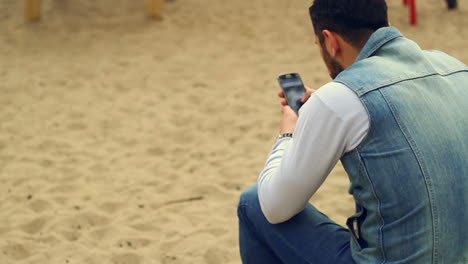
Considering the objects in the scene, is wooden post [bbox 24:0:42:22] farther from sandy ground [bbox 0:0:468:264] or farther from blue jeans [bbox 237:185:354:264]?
blue jeans [bbox 237:185:354:264]

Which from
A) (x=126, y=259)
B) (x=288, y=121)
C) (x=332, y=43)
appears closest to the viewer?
(x=332, y=43)

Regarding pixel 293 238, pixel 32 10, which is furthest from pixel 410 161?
pixel 32 10

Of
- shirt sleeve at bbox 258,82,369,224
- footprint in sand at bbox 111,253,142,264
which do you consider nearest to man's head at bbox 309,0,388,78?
shirt sleeve at bbox 258,82,369,224

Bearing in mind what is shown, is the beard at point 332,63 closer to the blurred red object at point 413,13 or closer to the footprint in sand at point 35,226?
the footprint in sand at point 35,226

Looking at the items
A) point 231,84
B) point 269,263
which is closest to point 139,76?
point 231,84

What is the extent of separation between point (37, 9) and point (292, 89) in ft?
15.2

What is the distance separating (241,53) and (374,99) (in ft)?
13.3

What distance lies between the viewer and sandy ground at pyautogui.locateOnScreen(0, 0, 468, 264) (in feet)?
10.1

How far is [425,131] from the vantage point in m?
1.61

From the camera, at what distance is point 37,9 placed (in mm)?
6285

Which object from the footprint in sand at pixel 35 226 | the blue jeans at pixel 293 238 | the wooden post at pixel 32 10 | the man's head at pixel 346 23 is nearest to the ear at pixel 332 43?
the man's head at pixel 346 23

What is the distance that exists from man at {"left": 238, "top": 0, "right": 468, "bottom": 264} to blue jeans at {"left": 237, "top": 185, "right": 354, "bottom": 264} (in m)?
0.06

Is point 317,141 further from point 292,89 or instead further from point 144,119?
point 144,119

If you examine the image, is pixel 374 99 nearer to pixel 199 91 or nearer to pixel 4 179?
pixel 4 179
